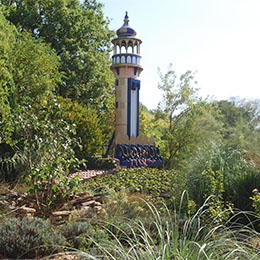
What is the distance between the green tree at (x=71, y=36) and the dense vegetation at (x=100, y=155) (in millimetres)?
55

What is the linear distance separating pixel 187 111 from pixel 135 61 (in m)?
5.04

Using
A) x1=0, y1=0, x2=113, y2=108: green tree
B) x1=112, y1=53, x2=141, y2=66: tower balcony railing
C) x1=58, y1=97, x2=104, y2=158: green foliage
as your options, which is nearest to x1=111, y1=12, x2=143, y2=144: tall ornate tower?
x1=112, y1=53, x2=141, y2=66: tower balcony railing

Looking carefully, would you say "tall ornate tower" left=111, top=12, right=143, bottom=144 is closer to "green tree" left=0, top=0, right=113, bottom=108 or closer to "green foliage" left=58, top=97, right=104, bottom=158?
"green foliage" left=58, top=97, right=104, bottom=158

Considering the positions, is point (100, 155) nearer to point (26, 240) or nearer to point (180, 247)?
point (26, 240)

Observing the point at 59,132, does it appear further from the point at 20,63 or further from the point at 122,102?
the point at 122,102

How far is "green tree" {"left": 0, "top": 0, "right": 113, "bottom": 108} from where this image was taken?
15477mm

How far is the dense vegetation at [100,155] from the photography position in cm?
307

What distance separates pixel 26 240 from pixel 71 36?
14.3 meters

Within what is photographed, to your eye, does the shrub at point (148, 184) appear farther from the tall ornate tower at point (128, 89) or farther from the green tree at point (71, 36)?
the green tree at point (71, 36)

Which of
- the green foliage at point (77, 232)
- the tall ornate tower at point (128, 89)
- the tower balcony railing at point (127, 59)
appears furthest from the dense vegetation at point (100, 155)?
the tower balcony railing at point (127, 59)

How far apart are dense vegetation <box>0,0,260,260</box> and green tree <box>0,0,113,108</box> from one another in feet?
0.18

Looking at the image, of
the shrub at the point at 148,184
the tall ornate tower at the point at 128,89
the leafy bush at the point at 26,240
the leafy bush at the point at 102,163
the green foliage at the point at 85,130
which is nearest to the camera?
the leafy bush at the point at 26,240

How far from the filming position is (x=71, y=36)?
16.1 metres

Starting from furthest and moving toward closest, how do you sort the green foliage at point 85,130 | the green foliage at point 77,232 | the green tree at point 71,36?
the green tree at point 71,36, the green foliage at point 85,130, the green foliage at point 77,232
